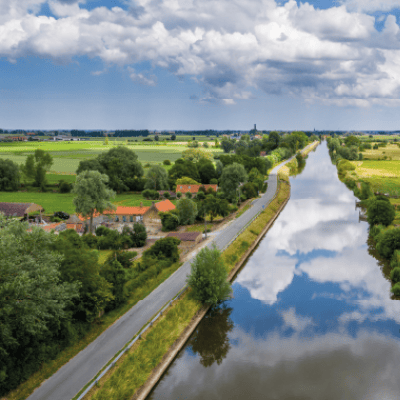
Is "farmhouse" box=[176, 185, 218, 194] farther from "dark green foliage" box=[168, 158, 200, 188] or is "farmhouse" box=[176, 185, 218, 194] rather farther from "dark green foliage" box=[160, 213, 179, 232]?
"dark green foliage" box=[160, 213, 179, 232]

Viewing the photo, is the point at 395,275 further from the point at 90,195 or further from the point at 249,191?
the point at 249,191

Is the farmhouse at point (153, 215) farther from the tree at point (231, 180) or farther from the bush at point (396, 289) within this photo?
the bush at point (396, 289)

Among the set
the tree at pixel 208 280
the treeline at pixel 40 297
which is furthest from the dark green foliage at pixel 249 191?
the treeline at pixel 40 297

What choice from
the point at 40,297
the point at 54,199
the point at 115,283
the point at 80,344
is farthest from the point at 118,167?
the point at 40,297

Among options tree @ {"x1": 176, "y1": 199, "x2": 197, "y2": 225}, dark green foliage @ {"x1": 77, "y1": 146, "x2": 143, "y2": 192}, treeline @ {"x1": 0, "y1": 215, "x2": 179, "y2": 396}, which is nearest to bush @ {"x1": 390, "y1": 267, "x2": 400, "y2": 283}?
treeline @ {"x1": 0, "y1": 215, "x2": 179, "y2": 396}

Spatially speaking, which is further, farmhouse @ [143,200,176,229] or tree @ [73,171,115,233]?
farmhouse @ [143,200,176,229]

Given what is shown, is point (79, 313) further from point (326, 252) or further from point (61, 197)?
point (61, 197)
